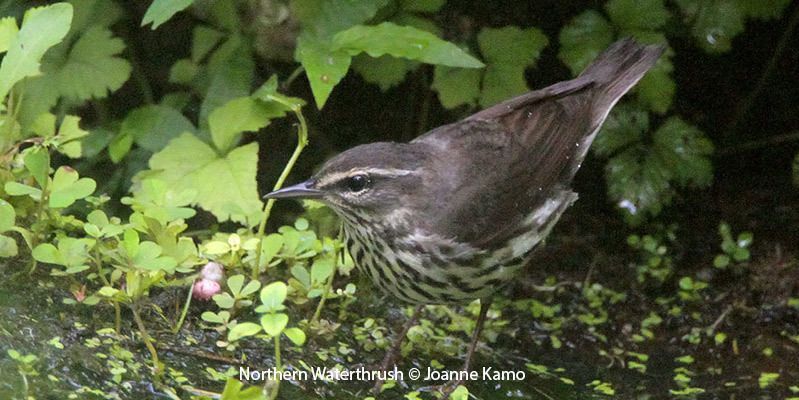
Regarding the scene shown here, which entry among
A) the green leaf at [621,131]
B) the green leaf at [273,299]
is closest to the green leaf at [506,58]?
the green leaf at [621,131]

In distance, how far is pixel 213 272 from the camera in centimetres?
387

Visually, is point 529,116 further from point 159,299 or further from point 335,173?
point 159,299

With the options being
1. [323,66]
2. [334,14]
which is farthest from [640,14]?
[323,66]

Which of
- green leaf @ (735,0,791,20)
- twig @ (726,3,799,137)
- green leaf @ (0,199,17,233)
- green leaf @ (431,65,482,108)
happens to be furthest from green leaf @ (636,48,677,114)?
green leaf @ (0,199,17,233)

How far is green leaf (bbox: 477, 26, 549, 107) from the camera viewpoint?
4895 mm

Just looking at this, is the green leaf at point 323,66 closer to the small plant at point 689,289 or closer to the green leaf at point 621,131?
the green leaf at point 621,131

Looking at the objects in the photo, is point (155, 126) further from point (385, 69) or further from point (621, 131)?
point (621, 131)

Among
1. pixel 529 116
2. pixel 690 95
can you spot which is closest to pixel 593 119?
pixel 529 116

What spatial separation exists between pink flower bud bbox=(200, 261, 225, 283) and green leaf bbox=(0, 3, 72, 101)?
0.88 m

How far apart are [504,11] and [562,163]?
1.49 m

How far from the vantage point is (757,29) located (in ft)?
18.9

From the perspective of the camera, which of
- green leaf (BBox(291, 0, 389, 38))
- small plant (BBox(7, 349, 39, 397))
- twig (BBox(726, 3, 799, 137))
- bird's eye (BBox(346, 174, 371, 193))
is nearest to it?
small plant (BBox(7, 349, 39, 397))

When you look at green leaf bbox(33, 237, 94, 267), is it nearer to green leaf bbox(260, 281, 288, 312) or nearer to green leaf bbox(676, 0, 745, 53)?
green leaf bbox(260, 281, 288, 312)

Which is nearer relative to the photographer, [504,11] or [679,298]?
[679,298]
